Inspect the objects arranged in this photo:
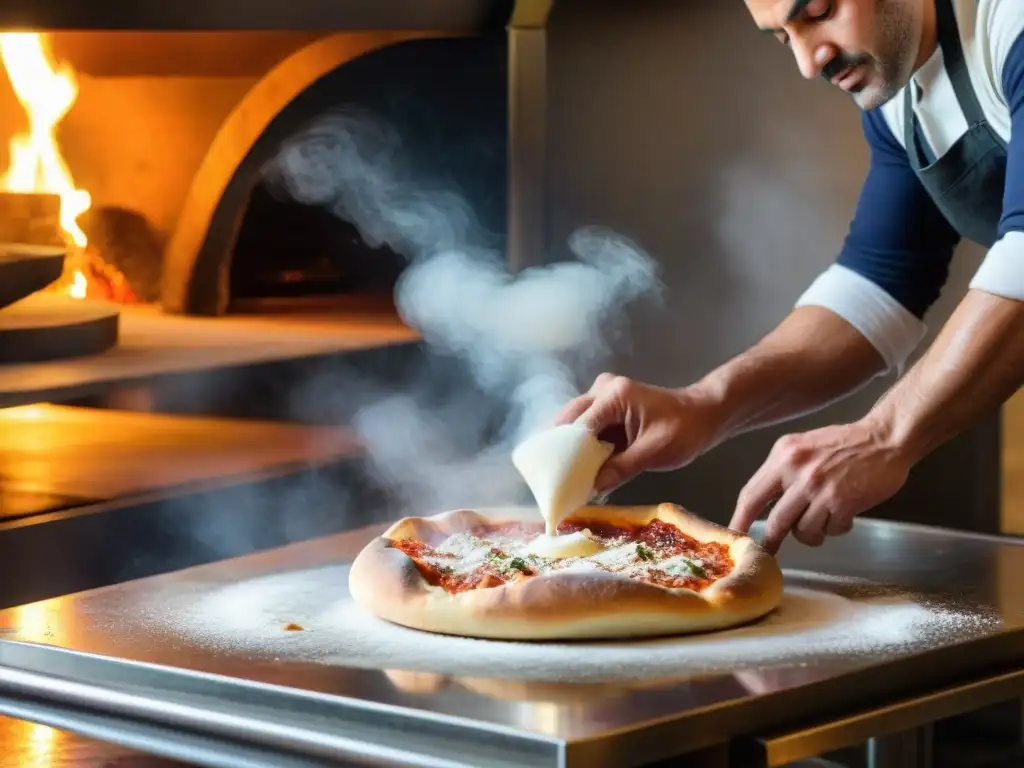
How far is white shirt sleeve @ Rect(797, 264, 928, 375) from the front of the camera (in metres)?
1.92

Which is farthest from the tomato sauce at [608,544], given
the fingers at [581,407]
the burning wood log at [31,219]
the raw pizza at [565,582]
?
the burning wood log at [31,219]

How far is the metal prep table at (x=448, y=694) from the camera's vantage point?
1.02 m

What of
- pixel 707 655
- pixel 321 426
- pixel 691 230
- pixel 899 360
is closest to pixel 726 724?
pixel 707 655

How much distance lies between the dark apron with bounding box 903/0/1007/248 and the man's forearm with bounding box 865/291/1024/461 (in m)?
0.32

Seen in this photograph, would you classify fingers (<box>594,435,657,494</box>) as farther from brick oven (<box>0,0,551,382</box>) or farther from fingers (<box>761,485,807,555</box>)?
brick oven (<box>0,0,551,382</box>)

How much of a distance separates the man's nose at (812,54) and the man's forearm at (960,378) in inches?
11.6

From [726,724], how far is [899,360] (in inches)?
38.9

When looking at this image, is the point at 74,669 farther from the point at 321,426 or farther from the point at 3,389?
the point at 321,426

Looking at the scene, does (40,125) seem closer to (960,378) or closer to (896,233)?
(896,233)

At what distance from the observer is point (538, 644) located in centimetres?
127

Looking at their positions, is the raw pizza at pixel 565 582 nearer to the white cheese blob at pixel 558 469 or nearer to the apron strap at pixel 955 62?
the white cheese blob at pixel 558 469

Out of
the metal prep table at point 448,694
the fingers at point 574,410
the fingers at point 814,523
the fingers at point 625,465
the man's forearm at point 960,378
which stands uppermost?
the man's forearm at point 960,378

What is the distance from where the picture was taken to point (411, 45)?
2.55 metres

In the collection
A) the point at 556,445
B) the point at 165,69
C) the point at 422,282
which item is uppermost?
the point at 165,69
